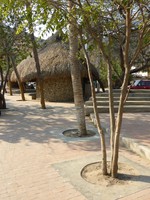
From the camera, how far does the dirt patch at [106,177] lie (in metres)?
4.38

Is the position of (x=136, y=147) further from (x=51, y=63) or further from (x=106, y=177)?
(x=51, y=63)

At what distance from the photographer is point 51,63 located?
674 inches

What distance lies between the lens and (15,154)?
605 cm

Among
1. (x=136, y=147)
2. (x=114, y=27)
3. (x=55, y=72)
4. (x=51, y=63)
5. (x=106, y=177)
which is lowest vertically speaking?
(x=106, y=177)

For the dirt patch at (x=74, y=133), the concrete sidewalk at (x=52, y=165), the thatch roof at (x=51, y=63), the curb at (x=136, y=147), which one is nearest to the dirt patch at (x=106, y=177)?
the concrete sidewalk at (x=52, y=165)

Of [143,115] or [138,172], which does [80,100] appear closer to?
[138,172]

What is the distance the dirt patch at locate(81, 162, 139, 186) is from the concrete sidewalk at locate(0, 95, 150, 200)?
0.12m

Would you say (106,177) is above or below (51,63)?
below

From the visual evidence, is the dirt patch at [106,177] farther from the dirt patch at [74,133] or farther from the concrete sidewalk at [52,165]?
the dirt patch at [74,133]

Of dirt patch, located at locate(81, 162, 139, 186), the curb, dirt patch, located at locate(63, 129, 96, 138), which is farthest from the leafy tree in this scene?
dirt patch, located at locate(63, 129, 96, 138)

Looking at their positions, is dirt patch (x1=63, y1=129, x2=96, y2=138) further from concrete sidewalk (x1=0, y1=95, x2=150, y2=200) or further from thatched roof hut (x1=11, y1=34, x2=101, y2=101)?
thatched roof hut (x1=11, y1=34, x2=101, y2=101)

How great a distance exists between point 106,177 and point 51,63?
13.4 m

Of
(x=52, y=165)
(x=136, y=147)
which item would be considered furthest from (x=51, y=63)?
(x=52, y=165)

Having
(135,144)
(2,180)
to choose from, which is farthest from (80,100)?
(2,180)
